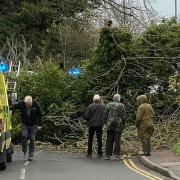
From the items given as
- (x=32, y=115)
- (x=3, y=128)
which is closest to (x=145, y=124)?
(x=32, y=115)

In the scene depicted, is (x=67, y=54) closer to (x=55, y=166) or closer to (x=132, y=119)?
(x=132, y=119)

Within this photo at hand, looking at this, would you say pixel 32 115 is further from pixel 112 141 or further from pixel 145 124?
pixel 145 124

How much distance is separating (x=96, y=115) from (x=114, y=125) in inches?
31.5

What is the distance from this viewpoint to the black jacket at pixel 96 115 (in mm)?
19938

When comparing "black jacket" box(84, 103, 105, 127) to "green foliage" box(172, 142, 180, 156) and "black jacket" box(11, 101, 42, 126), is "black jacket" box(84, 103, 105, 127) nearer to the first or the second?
"black jacket" box(11, 101, 42, 126)

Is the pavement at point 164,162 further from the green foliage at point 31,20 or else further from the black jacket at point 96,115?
the green foliage at point 31,20

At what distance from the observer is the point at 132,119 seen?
78.4ft

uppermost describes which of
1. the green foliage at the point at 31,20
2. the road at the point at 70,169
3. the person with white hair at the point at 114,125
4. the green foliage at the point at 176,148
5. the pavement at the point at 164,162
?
the green foliage at the point at 31,20

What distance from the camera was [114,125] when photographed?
1944cm

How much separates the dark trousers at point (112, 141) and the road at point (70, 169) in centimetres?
49

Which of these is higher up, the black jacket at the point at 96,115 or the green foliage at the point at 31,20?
the green foliage at the point at 31,20

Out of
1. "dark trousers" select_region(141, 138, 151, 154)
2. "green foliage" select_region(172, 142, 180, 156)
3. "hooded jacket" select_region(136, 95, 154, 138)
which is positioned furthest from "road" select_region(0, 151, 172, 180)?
"green foliage" select_region(172, 142, 180, 156)

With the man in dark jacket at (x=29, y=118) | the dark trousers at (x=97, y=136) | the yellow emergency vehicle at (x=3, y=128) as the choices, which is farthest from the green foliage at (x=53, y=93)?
the yellow emergency vehicle at (x=3, y=128)

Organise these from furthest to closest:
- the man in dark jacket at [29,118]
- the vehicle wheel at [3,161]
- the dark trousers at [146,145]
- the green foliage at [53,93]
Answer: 1. the green foliage at [53,93]
2. the dark trousers at [146,145]
3. the man in dark jacket at [29,118]
4. the vehicle wheel at [3,161]
